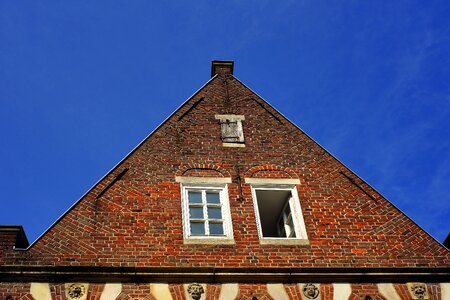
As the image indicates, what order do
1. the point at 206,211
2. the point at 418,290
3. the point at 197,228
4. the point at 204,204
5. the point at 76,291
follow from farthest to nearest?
the point at 204,204, the point at 206,211, the point at 197,228, the point at 418,290, the point at 76,291

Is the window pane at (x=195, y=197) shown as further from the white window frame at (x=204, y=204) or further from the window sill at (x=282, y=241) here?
the window sill at (x=282, y=241)

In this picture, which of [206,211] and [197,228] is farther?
[206,211]

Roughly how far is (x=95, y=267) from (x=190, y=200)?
260 centimetres

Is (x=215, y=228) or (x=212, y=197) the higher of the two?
(x=212, y=197)

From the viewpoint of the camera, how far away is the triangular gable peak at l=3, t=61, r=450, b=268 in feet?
35.4

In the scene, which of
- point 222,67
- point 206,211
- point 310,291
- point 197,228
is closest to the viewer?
point 310,291

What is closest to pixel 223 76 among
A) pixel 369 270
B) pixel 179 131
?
pixel 179 131

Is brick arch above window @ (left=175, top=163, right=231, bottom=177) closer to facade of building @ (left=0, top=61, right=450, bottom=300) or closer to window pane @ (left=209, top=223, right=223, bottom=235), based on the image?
facade of building @ (left=0, top=61, right=450, bottom=300)

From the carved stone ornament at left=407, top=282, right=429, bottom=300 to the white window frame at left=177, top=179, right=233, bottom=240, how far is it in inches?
135

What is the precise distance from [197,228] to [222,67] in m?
5.77

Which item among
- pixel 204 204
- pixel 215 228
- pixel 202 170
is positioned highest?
pixel 202 170

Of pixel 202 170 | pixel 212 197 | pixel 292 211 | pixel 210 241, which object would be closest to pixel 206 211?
pixel 212 197

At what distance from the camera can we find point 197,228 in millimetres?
11500

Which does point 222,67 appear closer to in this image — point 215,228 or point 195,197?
point 195,197
